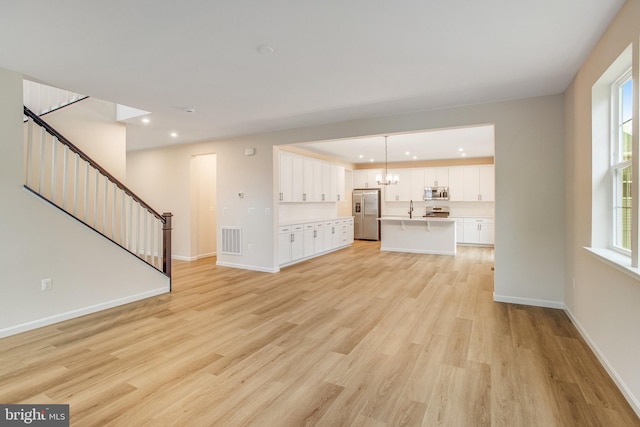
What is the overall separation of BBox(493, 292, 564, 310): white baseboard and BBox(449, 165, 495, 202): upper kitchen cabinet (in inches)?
228

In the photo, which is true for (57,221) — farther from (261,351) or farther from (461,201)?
(461,201)

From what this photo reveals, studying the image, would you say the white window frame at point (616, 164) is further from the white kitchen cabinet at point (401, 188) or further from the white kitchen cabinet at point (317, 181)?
the white kitchen cabinet at point (401, 188)

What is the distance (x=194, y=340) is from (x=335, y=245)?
5913 millimetres

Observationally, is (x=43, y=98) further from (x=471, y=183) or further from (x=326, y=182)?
(x=471, y=183)

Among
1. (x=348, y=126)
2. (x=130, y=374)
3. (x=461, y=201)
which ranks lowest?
(x=130, y=374)

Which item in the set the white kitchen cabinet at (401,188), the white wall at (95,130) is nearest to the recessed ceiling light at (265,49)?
the white wall at (95,130)

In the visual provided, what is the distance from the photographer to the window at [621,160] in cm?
252

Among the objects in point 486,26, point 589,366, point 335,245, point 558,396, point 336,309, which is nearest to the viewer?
point 558,396

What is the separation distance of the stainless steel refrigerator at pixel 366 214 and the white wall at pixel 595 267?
698 cm

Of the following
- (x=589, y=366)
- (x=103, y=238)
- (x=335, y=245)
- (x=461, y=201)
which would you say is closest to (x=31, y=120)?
(x=103, y=238)

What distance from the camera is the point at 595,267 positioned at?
9.07 feet

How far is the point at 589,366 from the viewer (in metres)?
2.52

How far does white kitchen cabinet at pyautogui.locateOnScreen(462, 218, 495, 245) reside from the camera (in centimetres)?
908

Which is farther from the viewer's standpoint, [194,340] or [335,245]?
[335,245]
